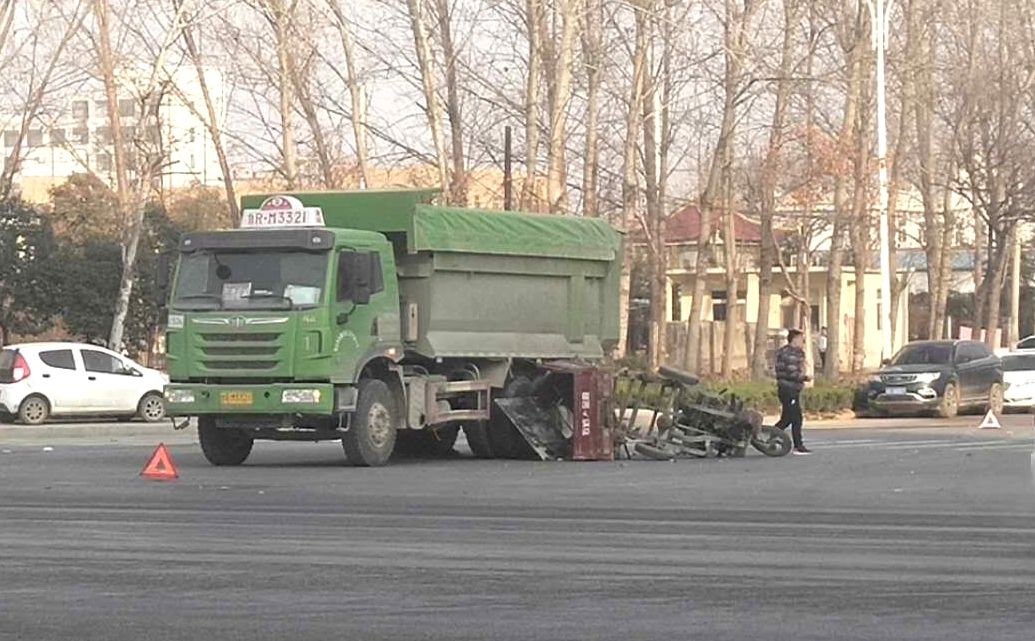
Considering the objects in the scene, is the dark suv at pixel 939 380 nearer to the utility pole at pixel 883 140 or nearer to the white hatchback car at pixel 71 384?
the utility pole at pixel 883 140

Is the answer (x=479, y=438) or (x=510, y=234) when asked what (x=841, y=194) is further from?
(x=510, y=234)

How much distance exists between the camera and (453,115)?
4134 centimetres

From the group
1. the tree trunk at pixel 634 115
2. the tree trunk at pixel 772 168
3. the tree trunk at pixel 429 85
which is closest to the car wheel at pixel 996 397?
the tree trunk at pixel 634 115

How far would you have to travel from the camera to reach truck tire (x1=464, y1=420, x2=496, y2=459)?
82.7ft

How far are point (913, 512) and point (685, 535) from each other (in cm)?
326

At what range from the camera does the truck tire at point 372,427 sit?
22.9 meters

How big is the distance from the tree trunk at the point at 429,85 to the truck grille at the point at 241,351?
1643 centimetres

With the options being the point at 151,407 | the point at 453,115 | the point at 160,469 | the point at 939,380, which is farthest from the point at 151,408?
the point at 939,380

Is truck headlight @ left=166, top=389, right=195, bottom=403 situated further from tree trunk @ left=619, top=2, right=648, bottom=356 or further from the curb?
tree trunk @ left=619, top=2, right=648, bottom=356

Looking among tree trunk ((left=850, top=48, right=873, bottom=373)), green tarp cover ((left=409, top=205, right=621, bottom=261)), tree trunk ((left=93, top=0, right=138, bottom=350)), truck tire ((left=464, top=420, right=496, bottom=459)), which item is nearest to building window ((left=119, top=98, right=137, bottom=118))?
tree trunk ((left=93, top=0, right=138, bottom=350))

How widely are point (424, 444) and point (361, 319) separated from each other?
4.08m

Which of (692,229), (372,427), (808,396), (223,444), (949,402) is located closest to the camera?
(372,427)

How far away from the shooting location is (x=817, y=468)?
2344cm

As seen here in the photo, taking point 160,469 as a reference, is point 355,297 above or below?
above
